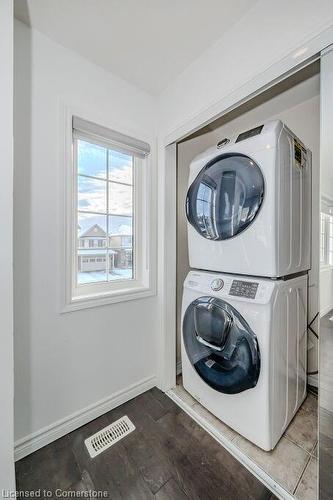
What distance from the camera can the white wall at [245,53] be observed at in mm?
907

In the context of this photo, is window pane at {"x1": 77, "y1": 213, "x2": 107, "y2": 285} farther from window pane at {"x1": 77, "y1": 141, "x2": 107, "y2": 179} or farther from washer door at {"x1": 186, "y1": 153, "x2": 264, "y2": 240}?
washer door at {"x1": 186, "y1": 153, "x2": 264, "y2": 240}

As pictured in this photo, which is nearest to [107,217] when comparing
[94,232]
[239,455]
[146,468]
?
[94,232]

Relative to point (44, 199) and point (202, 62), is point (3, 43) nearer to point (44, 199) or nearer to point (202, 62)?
point (44, 199)

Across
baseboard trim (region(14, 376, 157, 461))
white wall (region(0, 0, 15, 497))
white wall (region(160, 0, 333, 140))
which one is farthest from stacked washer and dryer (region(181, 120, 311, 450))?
white wall (region(0, 0, 15, 497))

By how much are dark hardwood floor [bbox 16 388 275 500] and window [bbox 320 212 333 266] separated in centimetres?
116

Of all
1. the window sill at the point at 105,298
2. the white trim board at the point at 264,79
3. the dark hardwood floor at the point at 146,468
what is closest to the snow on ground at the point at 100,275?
the window sill at the point at 105,298

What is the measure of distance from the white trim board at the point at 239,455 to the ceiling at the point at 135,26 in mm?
2411

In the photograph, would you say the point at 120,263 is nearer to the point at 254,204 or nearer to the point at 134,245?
the point at 134,245

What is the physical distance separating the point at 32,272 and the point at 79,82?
49.1 inches

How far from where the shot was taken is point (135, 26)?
3.93 ft

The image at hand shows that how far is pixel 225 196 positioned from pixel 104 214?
2.90ft

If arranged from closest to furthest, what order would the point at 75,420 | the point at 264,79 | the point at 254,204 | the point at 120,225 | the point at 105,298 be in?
the point at 264,79, the point at 254,204, the point at 75,420, the point at 105,298, the point at 120,225

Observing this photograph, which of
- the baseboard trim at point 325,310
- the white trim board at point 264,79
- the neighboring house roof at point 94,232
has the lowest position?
the baseboard trim at point 325,310

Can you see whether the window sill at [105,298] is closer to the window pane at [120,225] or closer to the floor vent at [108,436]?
the window pane at [120,225]
